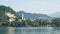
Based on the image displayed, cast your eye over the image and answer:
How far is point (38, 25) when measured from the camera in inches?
2992

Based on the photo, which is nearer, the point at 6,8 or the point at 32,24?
the point at 32,24

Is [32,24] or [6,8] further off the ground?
[6,8]

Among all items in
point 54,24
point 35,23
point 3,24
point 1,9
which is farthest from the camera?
point 1,9

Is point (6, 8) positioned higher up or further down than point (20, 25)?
higher up

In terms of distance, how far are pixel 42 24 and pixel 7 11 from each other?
598 inches

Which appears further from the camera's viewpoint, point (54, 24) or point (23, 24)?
point (54, 24)

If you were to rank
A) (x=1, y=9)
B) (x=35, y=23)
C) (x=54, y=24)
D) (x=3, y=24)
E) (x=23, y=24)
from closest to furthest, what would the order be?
(x=3, y=24) < (x=23, y=24) < (x=35, y=23) < (x=54, y=24) < (x=1, y=9)

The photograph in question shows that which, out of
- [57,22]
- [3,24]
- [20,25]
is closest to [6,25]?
[3,24]

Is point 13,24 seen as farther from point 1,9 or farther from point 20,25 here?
point 1,9

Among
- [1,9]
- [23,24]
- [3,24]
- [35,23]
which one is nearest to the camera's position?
[3,24]

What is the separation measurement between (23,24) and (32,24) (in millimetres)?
4933

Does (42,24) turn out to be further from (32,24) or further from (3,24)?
(3,24)

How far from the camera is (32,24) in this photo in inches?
2936

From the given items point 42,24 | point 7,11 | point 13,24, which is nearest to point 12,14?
point 7,11
